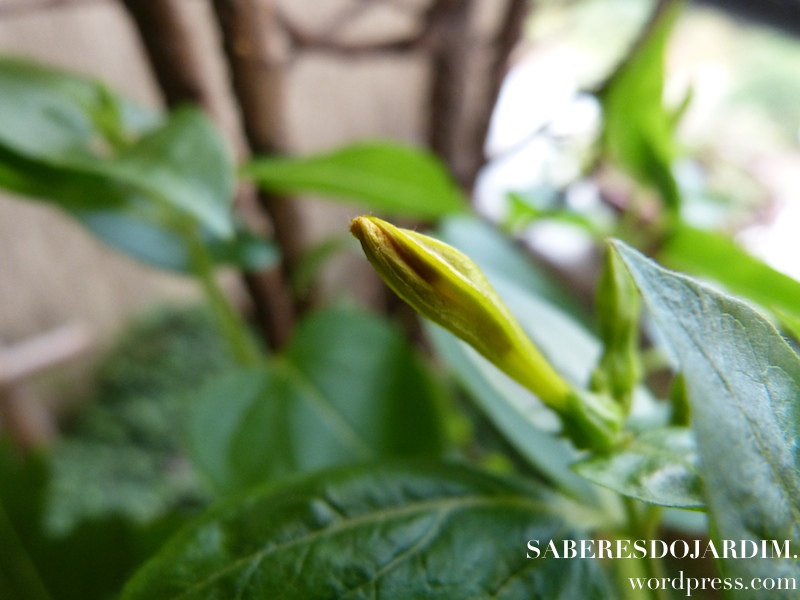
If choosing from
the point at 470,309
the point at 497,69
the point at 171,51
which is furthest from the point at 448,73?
the point at 470,309

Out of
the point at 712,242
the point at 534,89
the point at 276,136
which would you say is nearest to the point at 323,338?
Result: the point at 276,136

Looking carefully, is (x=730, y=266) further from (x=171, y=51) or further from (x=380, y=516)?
(x=171, y=51)

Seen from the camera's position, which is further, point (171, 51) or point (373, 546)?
point (171, 51)

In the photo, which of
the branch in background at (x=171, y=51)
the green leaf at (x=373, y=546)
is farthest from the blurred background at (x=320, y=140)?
the green leaf at (x=373, y=546)

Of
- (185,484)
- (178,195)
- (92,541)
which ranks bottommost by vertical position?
(185,484)

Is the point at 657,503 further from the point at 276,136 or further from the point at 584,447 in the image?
the point at 276,136
